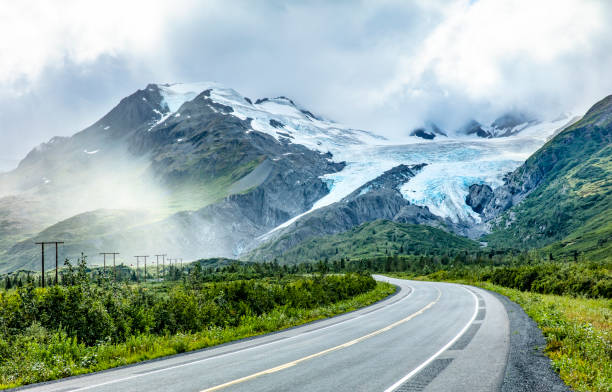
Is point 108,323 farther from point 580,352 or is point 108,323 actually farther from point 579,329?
point 579,329

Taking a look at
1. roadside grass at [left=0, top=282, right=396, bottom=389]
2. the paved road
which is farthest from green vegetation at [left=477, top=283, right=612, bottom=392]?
roadside grass at [left=0, top=282, right=396, bottom=389]

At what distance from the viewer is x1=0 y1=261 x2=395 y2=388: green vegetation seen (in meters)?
13.3

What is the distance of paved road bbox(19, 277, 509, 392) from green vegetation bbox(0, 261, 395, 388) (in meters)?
1.14

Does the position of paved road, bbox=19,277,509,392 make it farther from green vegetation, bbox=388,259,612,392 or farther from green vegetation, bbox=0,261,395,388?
green vegetation, bbox=388,259,612,392

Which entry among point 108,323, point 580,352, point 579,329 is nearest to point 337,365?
point 580,352

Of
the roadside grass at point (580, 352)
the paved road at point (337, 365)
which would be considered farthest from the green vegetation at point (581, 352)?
the paved road at point (337, 365)

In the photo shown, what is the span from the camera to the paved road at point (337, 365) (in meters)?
10.1

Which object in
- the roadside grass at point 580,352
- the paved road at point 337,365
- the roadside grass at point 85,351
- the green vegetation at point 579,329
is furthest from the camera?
the roadside grass at point 85,351

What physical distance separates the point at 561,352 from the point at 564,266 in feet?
127

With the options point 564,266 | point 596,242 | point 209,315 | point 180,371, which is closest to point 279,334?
point 209,315

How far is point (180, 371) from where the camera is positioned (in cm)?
1189

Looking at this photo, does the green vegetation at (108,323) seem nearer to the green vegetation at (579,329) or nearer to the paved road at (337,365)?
the paved road at (337,365)

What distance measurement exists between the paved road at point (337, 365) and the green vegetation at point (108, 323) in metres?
1.14

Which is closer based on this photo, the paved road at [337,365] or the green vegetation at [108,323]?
the paved road at [337,365]
